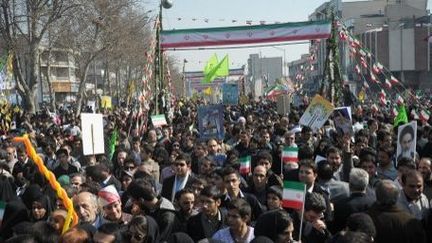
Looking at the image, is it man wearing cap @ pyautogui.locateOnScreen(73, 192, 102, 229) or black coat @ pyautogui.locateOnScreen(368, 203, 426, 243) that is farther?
man wearing cap @ pyautogui.locateOnScreen(73, 192, 102, 229)

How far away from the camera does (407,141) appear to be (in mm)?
8523

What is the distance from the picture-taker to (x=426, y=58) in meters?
67.3

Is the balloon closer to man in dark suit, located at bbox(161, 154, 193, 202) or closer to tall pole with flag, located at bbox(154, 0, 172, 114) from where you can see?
tall pole with flag, located at bbox(154, 0, 172, 114)

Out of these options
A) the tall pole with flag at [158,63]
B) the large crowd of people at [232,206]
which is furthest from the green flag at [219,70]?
the large crowd of people at [232,206]

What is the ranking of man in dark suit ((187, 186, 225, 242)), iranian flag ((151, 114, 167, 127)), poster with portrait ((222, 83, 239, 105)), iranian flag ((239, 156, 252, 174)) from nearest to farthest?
man in dark suit ((187, 186, 225, 242)) → iranian flag ((239, 156, 252, 174)) → iranian flag ((151, 114, 167, 127)) → poster with portrait ((222, 83, 239, 105))

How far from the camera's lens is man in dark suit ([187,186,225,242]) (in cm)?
579

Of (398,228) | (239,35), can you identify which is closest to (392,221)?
(398,228)

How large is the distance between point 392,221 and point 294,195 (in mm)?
825

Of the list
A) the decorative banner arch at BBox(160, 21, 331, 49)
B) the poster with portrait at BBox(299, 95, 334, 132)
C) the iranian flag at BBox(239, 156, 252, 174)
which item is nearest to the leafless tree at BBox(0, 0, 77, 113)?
the decorative banner arch at BBox(160, 21, 331, 49)

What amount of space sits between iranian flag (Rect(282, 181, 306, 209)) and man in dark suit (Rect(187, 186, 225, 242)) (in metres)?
0.71

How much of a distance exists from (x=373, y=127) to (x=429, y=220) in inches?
295

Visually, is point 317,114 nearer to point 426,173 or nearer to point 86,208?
point 426,173

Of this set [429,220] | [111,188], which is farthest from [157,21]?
[429,220]

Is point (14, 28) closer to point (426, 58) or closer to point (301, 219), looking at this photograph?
point (301, 219)
